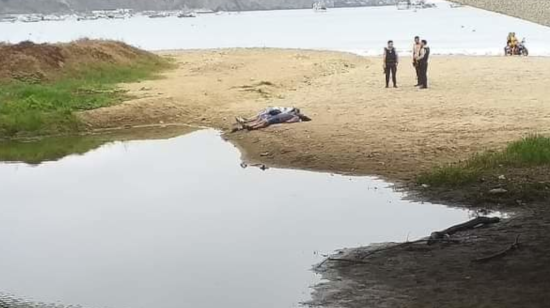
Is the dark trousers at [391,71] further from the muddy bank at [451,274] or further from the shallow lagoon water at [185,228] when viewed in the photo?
the muddy bank at [451,274]

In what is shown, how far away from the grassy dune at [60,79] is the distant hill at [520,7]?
17.1m

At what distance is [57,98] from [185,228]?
14.6m

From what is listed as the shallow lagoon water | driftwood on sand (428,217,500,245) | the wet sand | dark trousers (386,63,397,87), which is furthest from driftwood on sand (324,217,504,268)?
dark trousers (386,63,397,87)

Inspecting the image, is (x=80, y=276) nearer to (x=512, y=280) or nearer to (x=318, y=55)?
(x=512, y=280)

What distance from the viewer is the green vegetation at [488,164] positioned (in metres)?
14.3

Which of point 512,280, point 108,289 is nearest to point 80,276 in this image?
point 108,289

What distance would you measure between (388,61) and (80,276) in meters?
19.1

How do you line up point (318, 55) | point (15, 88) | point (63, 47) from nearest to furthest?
1. point (15, 88)
2. point (63, 47)
3. point (318, 55)

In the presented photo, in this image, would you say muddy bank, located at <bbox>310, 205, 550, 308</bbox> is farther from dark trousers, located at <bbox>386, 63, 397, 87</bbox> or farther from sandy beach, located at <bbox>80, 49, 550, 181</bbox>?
dark trousers, located at <bbox>386, 63, 397, 87</bbox>

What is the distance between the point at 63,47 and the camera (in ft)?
116

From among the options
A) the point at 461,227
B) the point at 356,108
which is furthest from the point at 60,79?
the point at 461,227

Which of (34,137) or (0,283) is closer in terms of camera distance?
(0,283)

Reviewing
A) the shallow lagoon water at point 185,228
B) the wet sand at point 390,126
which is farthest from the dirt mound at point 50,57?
the shallow lagoon water at point 185,228

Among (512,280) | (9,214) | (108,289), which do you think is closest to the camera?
(512,280)
